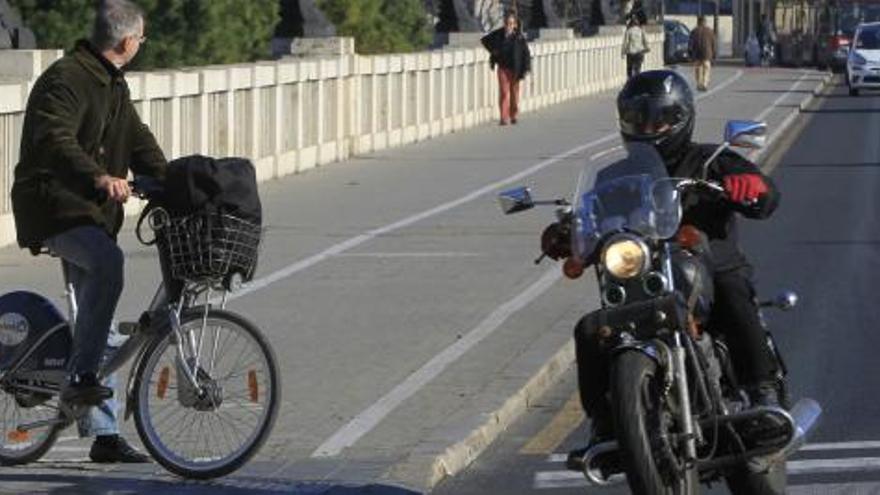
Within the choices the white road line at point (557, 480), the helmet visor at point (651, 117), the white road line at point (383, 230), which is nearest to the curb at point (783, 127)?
A: the white road line at point (383, 230)

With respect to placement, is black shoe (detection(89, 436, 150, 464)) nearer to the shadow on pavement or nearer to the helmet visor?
the shadow on pavement

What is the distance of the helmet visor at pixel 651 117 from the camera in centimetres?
820

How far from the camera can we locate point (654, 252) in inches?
302

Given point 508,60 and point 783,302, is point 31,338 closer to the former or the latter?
point 783,302

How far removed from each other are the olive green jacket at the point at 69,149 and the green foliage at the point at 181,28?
19.5 meters

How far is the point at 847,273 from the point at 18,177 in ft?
30.7

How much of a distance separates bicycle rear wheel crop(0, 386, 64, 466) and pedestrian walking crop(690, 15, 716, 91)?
4460 centimetres

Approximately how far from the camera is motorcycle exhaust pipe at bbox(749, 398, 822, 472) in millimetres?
8008

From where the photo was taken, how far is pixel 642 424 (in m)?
7.43

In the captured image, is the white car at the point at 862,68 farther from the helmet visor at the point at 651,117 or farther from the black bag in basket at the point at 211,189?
the helmet visor at the point at 651,117

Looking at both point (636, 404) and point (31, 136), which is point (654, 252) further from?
point (31, 136)

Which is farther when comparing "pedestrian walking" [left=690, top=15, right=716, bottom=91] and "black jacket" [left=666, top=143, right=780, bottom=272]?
"pedestrian walking" [left=690, top=15, right=716, bottom=91]

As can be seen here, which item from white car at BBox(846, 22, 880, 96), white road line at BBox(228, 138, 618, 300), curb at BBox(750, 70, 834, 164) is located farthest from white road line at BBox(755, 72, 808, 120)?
white road line at BBox(228, 138, 618, 300)

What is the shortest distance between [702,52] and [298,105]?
1096 inches
